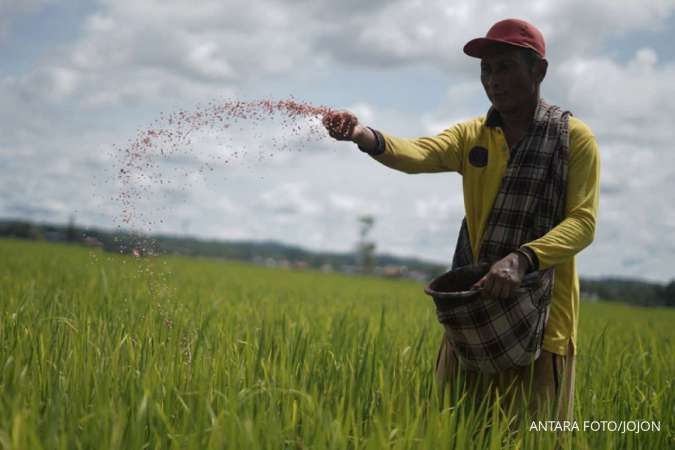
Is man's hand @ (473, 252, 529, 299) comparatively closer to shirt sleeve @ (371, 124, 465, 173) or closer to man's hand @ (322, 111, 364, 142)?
shirt sleeve @ (371, 124, 465, 173)

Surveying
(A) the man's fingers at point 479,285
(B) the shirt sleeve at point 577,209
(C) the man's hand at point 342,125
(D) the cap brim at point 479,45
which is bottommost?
(A) the man's fingers at point 479,285

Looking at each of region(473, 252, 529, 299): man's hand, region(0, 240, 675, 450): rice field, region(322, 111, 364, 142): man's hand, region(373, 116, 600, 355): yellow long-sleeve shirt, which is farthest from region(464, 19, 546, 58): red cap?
region(0, 240, 675, 450): rice field

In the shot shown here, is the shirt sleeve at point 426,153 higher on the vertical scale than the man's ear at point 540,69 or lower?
lower

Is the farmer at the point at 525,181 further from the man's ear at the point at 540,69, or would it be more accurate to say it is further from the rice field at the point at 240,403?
the rice field at the point at 240,403

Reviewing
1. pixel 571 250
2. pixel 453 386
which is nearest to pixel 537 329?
pixel 571 250

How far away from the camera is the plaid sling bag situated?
2277 millimetres

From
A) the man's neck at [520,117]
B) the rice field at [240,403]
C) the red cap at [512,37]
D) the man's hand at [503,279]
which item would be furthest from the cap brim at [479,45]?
the rice field at [240,403]

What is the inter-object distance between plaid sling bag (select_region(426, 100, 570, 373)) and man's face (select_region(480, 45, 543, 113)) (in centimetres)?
15

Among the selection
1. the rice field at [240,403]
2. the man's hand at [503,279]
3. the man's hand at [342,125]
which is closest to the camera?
the rice field at [240,403]

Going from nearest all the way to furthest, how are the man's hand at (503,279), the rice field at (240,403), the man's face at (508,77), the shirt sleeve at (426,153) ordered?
the rice field at (240,403) < the man's hand at (503,279) < the man's face at (508,77) < the shirt sleeve at (426,153)

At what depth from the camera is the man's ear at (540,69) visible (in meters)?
2.49

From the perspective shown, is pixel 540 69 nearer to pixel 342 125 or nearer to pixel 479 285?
pixel 342 125

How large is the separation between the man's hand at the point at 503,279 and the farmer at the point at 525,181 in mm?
31

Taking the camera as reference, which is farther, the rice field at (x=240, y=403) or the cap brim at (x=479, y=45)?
the cap brim at (x=479, y=45)
